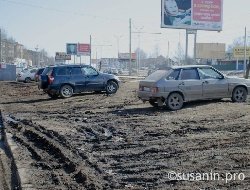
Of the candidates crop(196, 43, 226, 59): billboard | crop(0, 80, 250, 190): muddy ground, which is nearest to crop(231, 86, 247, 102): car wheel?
crop(0, 80, 250, 190): muddy ground

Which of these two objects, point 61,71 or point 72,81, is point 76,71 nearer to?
point 72,81

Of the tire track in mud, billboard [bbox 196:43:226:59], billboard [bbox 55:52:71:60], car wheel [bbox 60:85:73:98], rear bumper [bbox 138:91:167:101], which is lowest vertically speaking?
the tire track in mud

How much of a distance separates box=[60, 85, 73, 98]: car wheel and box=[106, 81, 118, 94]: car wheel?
2047 mm

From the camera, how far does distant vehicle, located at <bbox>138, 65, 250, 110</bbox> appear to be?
44.6ft

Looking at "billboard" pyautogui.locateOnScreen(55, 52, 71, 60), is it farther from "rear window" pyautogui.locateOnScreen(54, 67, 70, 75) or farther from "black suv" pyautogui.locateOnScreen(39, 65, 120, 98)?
"rear window" pyautogui.locateOnScreen(54, 67, 70, 75)

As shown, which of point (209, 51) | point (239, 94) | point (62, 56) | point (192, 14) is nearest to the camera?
point (239, 94)

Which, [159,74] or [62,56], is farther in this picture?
[62,56]

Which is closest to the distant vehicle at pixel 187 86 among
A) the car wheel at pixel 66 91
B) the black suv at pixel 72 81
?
the black suv at pixel 72 81

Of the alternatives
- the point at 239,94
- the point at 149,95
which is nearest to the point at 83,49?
the point at 239,94

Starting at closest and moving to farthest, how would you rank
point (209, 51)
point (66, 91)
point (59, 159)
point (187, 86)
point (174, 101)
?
point (59, 159), point (174, 101), point (187, 86), point (66, 91), point (209, 51)

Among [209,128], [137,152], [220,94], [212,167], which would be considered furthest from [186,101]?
[212,167]

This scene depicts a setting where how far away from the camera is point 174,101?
13.7 metres

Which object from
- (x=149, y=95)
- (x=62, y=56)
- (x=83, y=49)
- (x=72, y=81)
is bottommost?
(x=149, y=95)

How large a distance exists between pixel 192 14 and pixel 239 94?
18618mm
